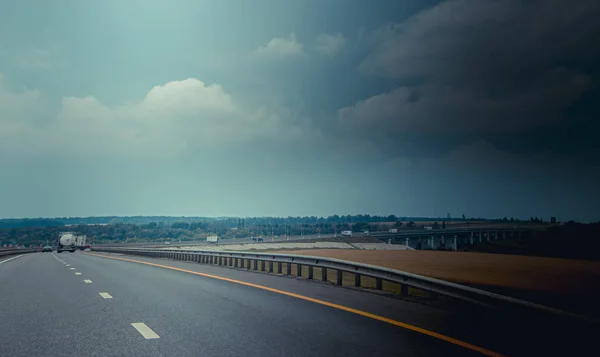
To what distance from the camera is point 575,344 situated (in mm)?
7289

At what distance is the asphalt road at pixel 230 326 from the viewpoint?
279 inches

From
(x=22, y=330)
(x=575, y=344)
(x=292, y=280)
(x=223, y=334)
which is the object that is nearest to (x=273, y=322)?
(x=223, y=334)

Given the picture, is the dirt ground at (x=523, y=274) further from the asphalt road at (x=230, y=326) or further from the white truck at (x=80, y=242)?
the white truck at (x=80, y=242)

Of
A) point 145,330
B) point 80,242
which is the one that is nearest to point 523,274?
point 145,330

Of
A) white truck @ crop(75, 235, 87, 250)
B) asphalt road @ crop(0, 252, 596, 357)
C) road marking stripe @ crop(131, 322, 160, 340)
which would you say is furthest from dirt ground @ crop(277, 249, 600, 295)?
white truck @ crop(75, 235, 87, 250)

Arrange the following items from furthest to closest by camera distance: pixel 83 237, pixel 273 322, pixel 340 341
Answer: pixel 83 237
pixel 273 322
pixel 340 341

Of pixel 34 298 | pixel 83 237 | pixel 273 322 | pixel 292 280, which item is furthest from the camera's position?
pixel 83 237

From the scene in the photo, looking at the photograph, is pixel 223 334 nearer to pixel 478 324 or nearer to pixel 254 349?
pixel 254 349

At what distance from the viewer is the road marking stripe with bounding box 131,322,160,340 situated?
8046 millimetres

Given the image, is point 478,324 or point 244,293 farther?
point 244,293

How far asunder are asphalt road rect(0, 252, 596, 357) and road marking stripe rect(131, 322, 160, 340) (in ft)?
0.05

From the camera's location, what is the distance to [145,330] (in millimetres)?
8570

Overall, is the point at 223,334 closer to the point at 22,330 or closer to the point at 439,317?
the point at 22,330

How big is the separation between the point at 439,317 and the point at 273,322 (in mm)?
3132
